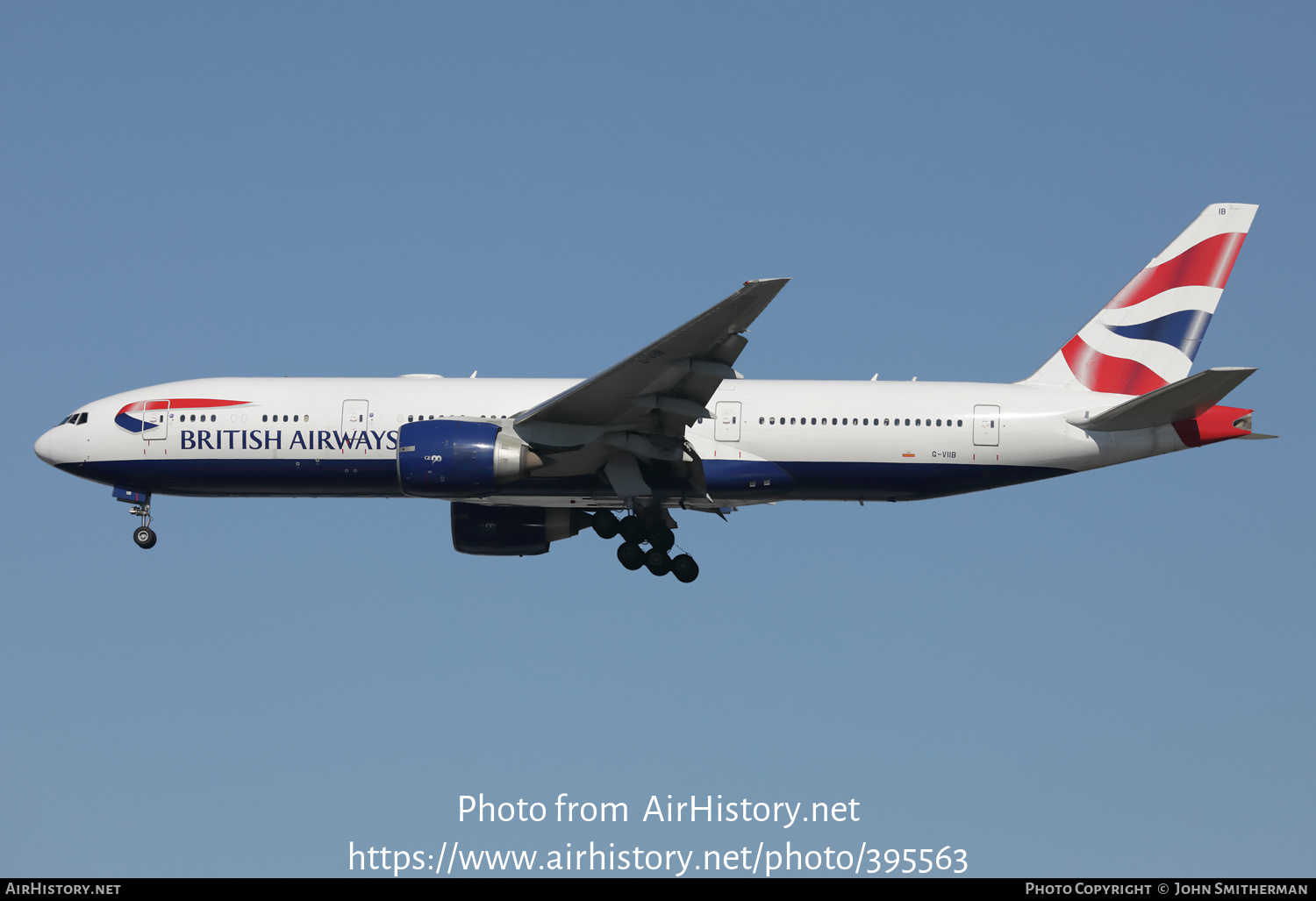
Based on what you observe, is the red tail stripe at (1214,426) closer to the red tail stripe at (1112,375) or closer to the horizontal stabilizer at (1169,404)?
the horizontal stabilizer at (1169,404)

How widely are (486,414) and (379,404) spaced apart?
7.57 ft

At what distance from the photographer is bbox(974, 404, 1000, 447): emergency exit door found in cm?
2889

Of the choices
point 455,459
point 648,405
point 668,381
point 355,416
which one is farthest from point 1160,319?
point 355,416

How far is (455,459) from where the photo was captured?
89.6 ft

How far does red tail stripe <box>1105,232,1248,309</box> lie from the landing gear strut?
22.2m

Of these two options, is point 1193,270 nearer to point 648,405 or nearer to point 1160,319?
point 1160,319

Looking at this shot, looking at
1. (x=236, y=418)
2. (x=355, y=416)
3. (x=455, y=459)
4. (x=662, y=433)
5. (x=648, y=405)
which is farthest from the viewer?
(x=236, y=418)

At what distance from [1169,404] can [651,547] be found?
36.6ft

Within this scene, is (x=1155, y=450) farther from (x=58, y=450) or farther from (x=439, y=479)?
(x=58, y=450)

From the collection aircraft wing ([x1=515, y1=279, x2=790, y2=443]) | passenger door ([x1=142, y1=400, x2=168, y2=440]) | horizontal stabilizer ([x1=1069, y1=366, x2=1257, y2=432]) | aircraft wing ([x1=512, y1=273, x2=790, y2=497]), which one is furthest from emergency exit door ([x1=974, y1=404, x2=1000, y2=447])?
passenger door ([x1=142, y1=400, x2=168, y2=440])

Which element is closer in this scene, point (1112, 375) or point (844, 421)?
point (844, 421)

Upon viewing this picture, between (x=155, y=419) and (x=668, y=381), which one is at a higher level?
(x=155, y=419)

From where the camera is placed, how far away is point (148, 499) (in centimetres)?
3122

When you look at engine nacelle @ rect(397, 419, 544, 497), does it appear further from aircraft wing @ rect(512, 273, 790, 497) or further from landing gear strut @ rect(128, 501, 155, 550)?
landing gear strut @ rect(128, 501, 155, 550)
